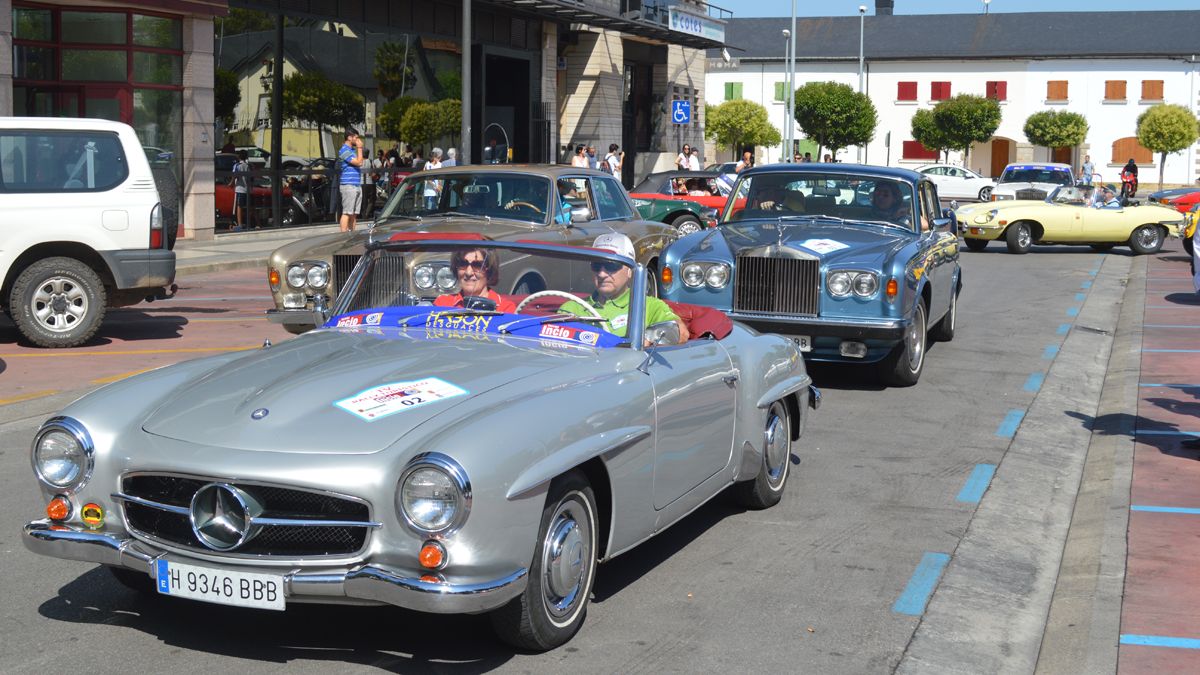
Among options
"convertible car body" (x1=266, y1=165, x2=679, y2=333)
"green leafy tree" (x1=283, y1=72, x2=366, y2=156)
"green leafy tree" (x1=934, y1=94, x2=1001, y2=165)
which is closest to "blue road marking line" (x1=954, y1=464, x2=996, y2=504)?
"convertible car body" (x1=266, y1=165, x2=679, y2=333)

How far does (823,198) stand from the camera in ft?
40.1

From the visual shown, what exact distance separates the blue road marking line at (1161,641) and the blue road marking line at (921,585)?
797 millimetres

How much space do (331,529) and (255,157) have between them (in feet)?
72.1

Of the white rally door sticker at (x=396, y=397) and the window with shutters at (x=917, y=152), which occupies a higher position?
the window with shutters at (x=917, y=152)

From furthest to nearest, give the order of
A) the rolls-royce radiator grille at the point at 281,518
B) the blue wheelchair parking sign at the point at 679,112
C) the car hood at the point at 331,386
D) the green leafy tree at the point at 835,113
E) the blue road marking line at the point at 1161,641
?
the green leafy tree at the point at 835,113
the blue wheelchair parking sign at the point at 679,112
the blue road marking line at the point at 1161,641
the car hood at the point at 331,386
the rolls-royce radiator grille at the point at 281,518

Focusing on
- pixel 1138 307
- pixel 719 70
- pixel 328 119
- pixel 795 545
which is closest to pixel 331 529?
pixel 795 545

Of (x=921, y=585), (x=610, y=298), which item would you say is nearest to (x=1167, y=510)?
(x=921, y=585)

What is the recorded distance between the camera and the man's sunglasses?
19.8ft

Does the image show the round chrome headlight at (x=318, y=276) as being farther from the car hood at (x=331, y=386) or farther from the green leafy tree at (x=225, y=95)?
the green leafy tree at (x=225, y=95)

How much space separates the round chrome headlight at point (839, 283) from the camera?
10844 millimetres

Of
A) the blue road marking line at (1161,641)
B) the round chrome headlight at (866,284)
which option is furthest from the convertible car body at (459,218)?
the blue road marking line at (1161,641)

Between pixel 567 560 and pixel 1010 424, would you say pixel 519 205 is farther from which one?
pixel 567 560

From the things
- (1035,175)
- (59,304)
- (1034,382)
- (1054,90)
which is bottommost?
(1034,382)

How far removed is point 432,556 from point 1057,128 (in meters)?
81.3
